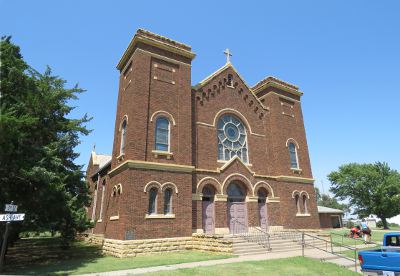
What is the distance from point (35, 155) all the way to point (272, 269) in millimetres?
11833

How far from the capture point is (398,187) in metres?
50.4

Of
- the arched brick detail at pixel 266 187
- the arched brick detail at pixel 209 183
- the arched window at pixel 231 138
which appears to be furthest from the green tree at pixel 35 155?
the arched brick detail at pixel 266 187

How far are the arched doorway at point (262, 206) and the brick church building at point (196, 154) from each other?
75 mm

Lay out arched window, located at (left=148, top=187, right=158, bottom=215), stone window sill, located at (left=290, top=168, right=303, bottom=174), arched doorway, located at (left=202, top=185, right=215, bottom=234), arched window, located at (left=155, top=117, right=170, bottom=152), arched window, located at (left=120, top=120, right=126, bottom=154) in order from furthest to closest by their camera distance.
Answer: stone window sill, located at (left=290, top=168, right=303, bottom=174) → arched window, located at (left=120, top=120, right=126, bottom=154) → arched doorway, located at (left=202, top=185, right=215, bottom=234) → arched window, located at (left=155, top=117, right=170, bottom=152) → arched window, located at (left=148, top=187, right=158, bottom=215)

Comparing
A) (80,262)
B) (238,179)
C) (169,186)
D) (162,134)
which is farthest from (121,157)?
(238,179)

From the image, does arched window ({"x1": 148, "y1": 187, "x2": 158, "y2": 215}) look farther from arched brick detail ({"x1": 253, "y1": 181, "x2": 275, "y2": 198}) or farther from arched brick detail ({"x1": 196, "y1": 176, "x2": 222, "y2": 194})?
arched brick detail ({"x1": 253, "y1": 181, "x2": 275, "y2": 198})

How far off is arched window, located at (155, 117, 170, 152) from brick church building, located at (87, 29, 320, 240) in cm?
7

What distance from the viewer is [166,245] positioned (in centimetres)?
1673

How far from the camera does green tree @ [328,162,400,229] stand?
51188 millimetres

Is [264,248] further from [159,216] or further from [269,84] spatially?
[269,84]

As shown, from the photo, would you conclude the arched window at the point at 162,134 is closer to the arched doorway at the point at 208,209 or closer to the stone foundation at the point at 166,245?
the arched doorway at the point at 208,209

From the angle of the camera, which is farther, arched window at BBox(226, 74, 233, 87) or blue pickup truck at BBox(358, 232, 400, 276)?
arched window at BBox(226, 74, 233, 87)

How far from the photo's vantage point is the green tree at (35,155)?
506 inches

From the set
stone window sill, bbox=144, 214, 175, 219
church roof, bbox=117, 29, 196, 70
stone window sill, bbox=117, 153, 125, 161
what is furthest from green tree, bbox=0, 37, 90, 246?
church roof, bbox=117, 29, 196, 70
